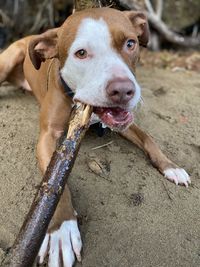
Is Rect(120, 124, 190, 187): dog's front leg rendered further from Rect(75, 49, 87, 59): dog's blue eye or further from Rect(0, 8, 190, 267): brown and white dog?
Rect(75, 49, 87, 59): dog's blue eye

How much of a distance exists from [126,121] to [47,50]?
87 centimetres

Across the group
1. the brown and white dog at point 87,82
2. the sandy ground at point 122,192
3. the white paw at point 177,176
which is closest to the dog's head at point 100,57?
the brown and white dog at point 87,82

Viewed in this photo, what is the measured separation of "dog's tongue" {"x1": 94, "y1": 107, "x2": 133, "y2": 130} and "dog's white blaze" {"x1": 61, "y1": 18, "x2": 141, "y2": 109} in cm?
10

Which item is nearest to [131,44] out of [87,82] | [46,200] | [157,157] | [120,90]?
[87,82]

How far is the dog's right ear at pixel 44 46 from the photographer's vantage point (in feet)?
10.9

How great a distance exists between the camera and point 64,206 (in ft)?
9.46

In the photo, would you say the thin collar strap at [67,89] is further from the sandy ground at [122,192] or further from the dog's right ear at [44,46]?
the sandy ground at [122,192]

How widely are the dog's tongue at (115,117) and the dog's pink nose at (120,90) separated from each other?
0.17 meters

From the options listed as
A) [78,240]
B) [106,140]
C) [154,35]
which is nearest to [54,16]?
[154,35]

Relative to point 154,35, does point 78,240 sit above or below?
above

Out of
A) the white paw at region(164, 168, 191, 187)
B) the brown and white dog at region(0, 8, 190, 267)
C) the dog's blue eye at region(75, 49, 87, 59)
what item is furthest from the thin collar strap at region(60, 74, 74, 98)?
the white paw at region(164, 168, 191, 187)

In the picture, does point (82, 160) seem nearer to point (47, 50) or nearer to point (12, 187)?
point (12, 187)

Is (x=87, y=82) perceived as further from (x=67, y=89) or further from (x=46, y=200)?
(x=46, y=200)

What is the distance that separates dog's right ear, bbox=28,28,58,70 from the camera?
331 centimetres
